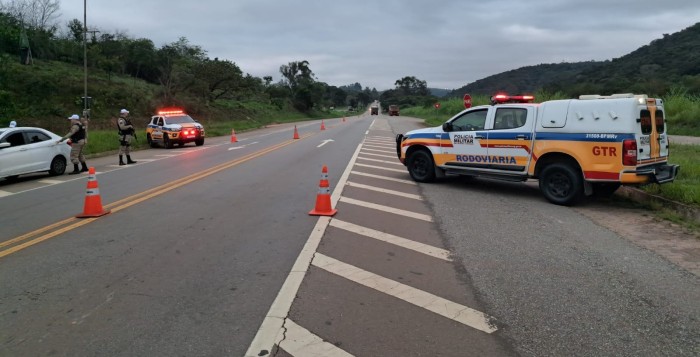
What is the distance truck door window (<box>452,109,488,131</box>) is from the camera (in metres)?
10.6

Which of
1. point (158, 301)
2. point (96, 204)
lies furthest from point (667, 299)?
point (96, 204)

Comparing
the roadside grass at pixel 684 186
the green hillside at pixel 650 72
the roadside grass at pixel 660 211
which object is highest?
the green hillside at pixel 650 72

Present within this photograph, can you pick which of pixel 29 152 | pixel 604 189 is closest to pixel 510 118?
pixel 604 189

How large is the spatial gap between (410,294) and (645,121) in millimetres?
6172

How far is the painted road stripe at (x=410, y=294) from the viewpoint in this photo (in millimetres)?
4234

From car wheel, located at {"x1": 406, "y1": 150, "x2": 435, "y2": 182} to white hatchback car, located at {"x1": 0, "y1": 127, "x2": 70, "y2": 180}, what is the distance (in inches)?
392

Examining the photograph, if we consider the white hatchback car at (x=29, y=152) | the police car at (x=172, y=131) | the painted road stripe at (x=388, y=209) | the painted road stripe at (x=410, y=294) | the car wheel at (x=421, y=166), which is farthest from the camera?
the police car at (x=172, y=131)

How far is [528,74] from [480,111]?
84251mm

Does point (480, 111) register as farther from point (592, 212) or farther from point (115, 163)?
point (115, 163)

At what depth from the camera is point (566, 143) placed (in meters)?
9.03

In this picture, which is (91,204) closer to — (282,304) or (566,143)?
(282,304)

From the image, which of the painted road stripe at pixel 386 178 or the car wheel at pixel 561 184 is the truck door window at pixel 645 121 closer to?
the car wheel at pixel 561 184

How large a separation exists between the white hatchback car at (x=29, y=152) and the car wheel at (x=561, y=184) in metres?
12.8

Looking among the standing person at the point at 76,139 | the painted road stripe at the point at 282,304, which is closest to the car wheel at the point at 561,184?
the painted road stripe at the point at 282,304
